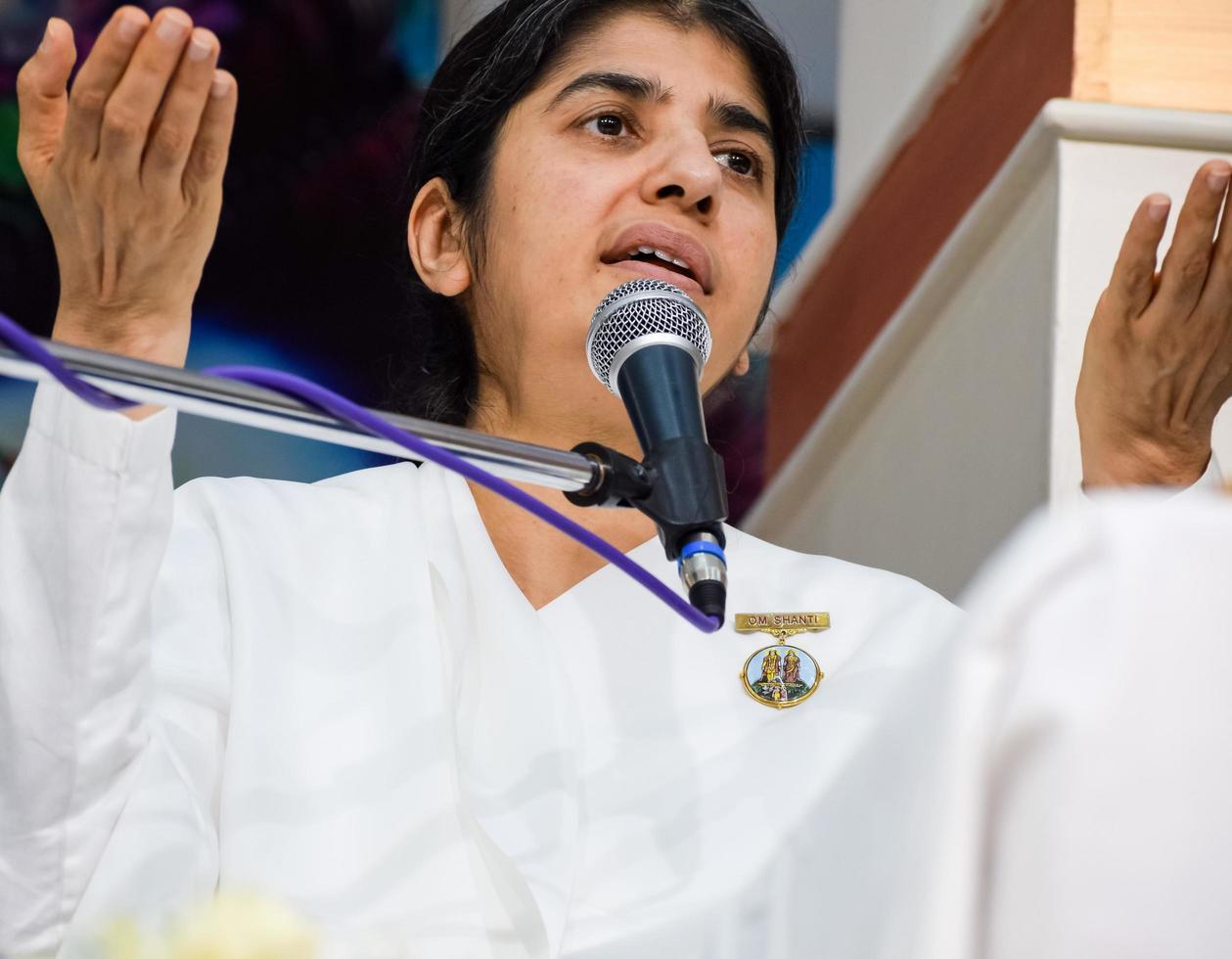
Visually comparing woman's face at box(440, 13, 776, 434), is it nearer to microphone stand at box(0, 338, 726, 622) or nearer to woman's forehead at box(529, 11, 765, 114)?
woman's forehead at box(529, 11, 765, 114)

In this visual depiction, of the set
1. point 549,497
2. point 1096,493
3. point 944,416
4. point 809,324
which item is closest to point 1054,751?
point 1096,493

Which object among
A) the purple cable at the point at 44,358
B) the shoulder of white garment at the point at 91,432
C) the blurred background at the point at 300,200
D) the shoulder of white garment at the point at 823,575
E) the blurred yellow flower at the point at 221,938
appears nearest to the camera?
the blurred yellow flower at the point at 221,938

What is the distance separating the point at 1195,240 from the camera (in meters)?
1.51

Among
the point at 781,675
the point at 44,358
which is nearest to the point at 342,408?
the point at 44,358

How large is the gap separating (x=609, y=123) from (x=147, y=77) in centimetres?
84

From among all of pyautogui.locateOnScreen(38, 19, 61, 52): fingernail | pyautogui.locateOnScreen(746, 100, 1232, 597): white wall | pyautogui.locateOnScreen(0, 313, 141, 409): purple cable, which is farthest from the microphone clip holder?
pyautogui.locateOnScreen(746, 100, 1232, 597): white wall

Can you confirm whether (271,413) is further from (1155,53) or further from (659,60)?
(1155,53)

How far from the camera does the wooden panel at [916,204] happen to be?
2.12m

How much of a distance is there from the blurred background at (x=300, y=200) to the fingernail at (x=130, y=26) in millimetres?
1805

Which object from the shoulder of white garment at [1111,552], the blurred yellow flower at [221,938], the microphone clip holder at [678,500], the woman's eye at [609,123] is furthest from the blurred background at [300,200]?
the shoulder of white garment at [1111,552]

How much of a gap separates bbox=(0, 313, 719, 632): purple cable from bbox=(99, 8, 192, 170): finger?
148 mm

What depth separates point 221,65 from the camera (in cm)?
287

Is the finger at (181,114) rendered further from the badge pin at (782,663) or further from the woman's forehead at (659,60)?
the woman's forehead at (659,60)

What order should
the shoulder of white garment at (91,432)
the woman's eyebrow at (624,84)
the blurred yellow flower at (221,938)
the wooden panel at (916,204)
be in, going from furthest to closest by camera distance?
the wooden panel at (916,204) → the woman's eyebrow at (624,84) → the shoulder of white garment at (91,432) → the blurred yellow flower at (221,938)
